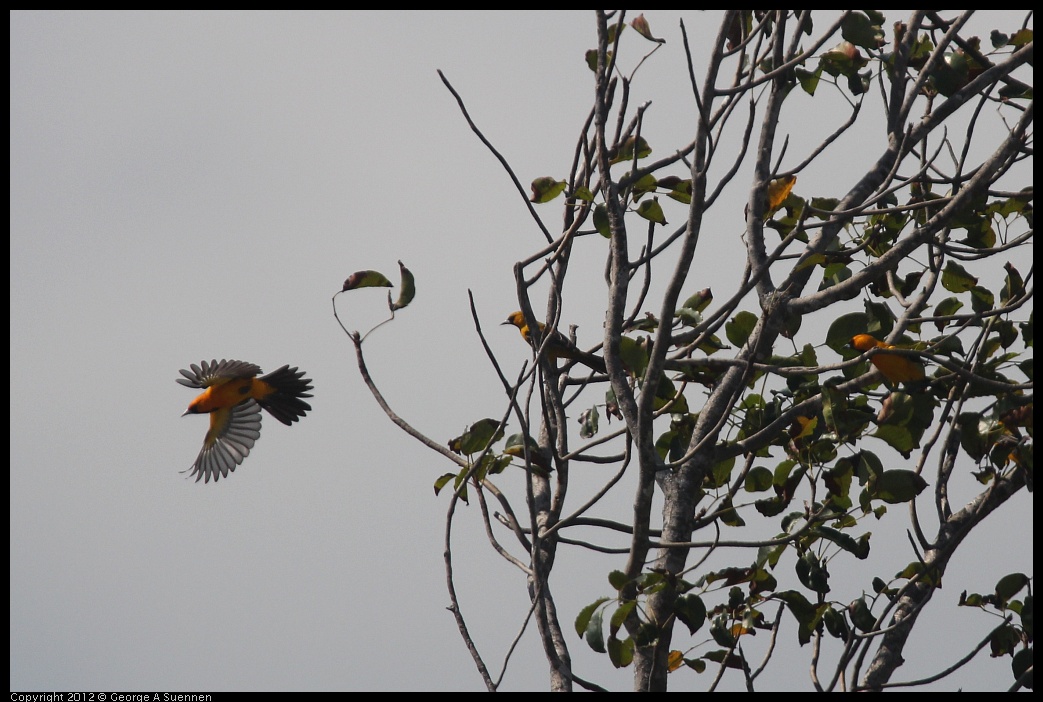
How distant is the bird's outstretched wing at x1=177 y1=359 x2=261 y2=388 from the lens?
587 cm

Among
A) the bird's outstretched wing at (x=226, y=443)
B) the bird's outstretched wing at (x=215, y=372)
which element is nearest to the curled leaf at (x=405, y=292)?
the bird's outstretched wing at (x=215, y=372)

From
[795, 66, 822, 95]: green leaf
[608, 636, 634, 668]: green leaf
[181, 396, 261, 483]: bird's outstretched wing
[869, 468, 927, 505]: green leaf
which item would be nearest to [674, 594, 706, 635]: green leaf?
[608, 636, 634, 668]: green leaf

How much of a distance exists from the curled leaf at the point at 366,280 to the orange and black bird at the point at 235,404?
2.69 metres

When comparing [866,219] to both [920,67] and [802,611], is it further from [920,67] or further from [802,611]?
[802,611]

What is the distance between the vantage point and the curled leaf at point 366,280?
3.38 m

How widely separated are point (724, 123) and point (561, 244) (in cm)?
71

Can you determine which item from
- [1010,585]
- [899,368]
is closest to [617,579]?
[899,368]

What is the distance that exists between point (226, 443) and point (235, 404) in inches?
20.1

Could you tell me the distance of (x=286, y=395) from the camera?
6504 millimetres

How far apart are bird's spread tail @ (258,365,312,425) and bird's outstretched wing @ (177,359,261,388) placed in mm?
344

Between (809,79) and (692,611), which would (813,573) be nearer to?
(692,611)

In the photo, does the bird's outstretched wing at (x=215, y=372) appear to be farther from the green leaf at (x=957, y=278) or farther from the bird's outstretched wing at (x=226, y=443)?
the green leaf at (x=957, y=278)

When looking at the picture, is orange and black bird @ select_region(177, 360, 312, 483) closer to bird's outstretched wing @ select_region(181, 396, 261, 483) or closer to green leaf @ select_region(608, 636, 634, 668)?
bird's outstretched wing @ select_region(181, 396, 261, 483)
